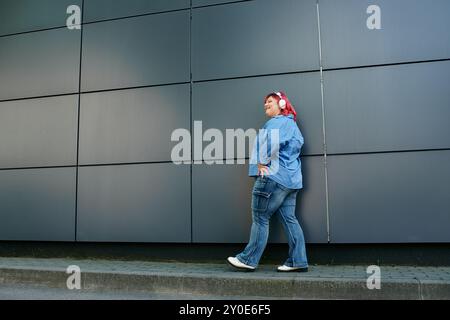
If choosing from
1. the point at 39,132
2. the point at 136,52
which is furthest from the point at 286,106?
the point at 39,132

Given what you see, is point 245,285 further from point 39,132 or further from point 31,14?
point 31,14

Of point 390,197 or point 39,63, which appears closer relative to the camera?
point 390,197

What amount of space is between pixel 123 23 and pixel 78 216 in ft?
8.87

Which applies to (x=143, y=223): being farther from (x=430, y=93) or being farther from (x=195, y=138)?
(x=430, y=93)

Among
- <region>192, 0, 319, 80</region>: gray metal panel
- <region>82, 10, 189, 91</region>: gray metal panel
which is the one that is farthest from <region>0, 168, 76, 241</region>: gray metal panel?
<region>192, 0, 319, 80</region>: gray metal panel

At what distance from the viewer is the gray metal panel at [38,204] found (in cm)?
616

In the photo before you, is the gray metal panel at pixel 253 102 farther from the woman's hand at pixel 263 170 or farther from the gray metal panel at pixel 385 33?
the woman's hand at pixel 263 170

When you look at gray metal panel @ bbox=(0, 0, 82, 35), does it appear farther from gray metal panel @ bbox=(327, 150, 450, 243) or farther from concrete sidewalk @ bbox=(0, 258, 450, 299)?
gray metal panel @ bbox=(327, 150, 450, 243)

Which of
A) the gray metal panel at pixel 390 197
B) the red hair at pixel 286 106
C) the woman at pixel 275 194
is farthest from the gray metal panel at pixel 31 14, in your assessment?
the gray metal panel at pixel 390 197

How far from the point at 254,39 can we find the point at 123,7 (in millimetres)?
1963

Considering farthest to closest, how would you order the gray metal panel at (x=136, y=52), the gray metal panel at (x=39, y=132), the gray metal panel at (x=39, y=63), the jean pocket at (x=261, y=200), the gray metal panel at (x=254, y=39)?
the gray metal panel at (x=39, y=63) < the gray metal panel at (x=39, y=132) < the gray metal panel at (x=136, y=52) < the gray metal panel at (x=254, y=39) < the jean pocket at (x=261, y=200)

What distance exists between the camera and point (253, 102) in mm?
5586

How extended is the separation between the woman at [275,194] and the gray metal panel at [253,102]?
0.57 meters

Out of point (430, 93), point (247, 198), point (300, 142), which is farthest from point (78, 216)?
point (430, 93)
